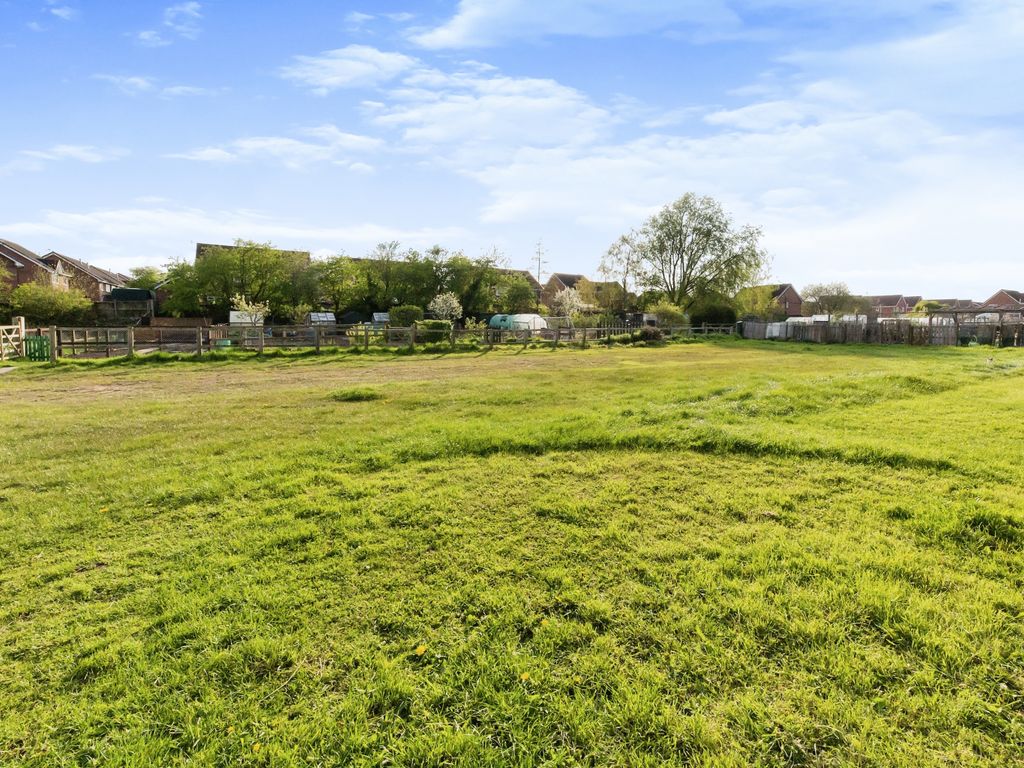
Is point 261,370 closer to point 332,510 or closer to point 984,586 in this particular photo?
point 332,510

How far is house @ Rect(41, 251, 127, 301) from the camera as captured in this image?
164 feet

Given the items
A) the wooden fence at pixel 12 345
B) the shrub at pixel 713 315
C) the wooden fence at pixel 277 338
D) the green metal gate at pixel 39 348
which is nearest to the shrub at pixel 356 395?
the wooden fence at pixel 277 338

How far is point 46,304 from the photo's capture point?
35719 mm

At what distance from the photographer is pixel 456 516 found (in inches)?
178

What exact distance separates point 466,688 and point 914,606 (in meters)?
2.69

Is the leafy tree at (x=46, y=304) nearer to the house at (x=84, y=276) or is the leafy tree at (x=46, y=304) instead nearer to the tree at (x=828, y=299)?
the house at (x=84, y=276)

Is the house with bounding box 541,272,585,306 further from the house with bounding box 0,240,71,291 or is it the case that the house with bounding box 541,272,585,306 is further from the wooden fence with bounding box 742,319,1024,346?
the house with bounding box 0,240,71,291

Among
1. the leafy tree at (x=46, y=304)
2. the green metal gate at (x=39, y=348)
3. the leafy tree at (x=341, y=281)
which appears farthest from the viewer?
the leafy tree at (x=341, y=281)

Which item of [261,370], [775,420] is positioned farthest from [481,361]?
[775,420]

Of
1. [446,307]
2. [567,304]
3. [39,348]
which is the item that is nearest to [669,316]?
[567,304]

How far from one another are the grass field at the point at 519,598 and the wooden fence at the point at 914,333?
3016cm

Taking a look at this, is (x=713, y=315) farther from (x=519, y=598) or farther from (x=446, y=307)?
(x=519, y=598)

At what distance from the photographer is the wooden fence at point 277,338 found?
20.1 meters

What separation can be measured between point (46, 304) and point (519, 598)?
153 ft
